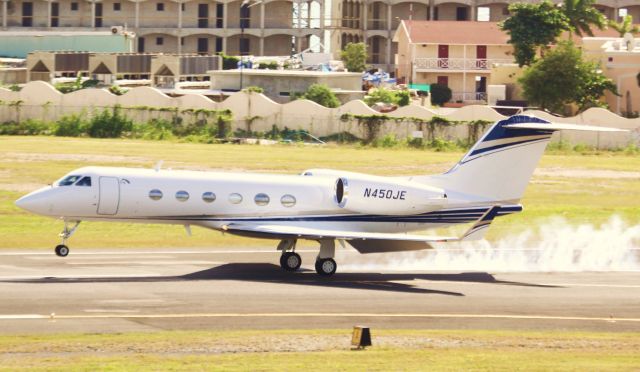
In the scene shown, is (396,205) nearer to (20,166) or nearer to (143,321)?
(143,321)

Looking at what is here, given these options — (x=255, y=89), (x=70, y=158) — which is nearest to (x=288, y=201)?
(x=70, y=158)

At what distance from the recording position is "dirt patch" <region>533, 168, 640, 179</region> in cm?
6272

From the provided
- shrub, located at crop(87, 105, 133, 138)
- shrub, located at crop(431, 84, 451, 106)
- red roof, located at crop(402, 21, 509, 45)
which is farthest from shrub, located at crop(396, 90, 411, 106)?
red roof, located at crop(402, 21, 509, 45)

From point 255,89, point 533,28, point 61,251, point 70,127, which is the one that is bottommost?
point 61,251

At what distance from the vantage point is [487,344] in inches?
1017

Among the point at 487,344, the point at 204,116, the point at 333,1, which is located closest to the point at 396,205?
the point at 487,344

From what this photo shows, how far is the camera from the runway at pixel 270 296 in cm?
2788

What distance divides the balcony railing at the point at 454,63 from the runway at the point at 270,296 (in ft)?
250

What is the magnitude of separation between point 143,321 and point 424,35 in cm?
8785

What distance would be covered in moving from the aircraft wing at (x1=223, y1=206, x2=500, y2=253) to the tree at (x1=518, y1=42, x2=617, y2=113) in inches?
2055

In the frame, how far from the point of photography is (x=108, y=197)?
3322 centimetres

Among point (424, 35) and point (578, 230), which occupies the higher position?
point (424, 35)

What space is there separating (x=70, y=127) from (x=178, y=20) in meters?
55.6

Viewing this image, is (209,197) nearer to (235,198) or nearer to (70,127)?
(235,198)
